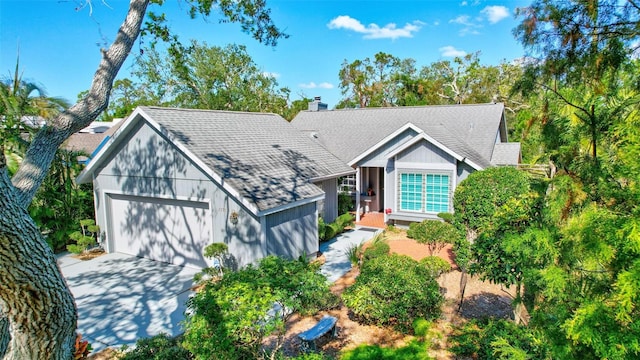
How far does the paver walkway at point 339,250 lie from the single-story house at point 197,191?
39.2 inches

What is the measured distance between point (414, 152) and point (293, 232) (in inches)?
299

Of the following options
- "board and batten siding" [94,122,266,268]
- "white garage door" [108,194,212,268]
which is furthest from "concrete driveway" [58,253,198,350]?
"board and batten siding" [94,122,266,268]

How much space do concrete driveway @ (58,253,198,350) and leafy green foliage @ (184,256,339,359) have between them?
144 inches

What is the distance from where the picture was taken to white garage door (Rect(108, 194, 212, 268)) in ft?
40.7

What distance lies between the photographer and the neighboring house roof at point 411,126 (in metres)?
17.9

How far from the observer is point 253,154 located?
45.5ft

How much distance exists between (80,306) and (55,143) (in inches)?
260

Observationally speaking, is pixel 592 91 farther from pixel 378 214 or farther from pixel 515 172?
pixel 378 214

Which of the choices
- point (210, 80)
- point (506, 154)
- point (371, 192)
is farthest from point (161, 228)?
point (210, 80)

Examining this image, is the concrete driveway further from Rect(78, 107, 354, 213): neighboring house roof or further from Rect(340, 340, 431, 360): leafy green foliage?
Rect(340, 340, 431, 360): leafy green foliage

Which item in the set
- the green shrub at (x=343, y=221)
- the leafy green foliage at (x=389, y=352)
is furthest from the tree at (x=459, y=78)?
the leafy green foliage at (x=389, y=352)

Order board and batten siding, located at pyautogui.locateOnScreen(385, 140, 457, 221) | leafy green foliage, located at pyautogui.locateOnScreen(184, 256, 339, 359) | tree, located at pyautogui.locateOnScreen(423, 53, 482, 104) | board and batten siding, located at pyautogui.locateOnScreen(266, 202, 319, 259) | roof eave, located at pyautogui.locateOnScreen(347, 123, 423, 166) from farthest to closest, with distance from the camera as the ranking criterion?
1. tree, located at pyautogui.locateOnScreen(423, 53, 482, 104)
2. roof eave, located at pyautogui.locateOnScreen(347, 123, 423, 166)
3. board and batten siding, located at pyautogui.locateOnScreen(385, 140, 457, 221)
4. board and batten siding, located at pyautogui.locateOnScreen(266, 202, 319, 259)
5. leafy green foliage, located at pyautogui.locateOnScreen(184, 256, 339, 359)

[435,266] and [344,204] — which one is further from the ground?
[344,204]

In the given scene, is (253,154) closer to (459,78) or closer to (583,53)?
(583,53)
